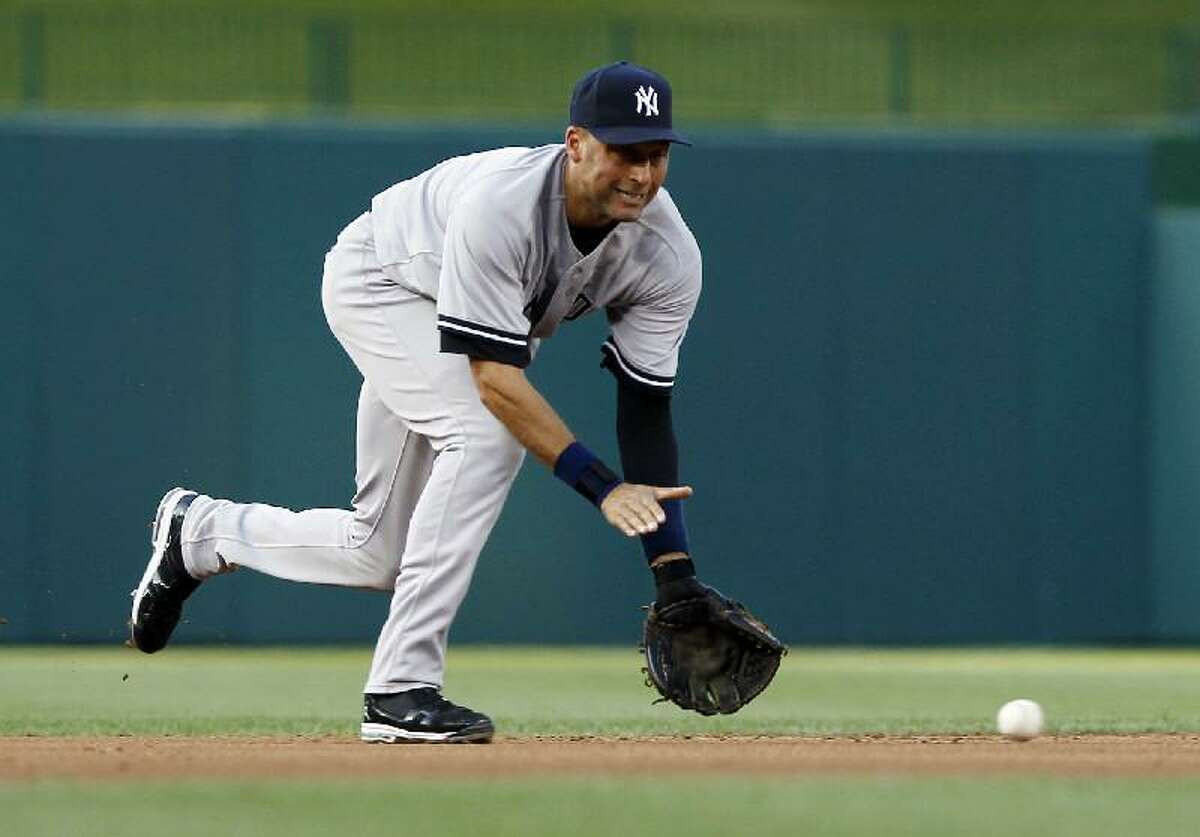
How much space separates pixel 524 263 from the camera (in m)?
5.87

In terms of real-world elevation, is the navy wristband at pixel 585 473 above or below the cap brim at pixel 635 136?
below

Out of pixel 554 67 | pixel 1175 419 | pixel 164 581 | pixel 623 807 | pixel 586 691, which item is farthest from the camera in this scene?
pixel 554 67

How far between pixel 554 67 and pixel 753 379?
17.3 ft

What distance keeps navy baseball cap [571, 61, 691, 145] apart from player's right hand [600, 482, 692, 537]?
78cm

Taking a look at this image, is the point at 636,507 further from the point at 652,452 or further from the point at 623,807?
the point at 623,807

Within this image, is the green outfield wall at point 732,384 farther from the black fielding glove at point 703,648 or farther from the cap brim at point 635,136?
the cap brim at point 635,136

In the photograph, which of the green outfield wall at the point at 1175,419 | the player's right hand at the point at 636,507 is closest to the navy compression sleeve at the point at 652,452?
the player's right hand at the point at 636,507

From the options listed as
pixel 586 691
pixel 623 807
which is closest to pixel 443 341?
pixel 623 807

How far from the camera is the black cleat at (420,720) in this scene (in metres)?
5.88

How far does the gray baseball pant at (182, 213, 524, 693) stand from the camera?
5.91 m

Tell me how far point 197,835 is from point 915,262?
25.5 ft

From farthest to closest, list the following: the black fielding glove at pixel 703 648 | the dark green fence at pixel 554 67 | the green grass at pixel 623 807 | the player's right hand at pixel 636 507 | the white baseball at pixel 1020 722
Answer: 1. the dark green fence at pixel 554 67
2. the white baseball at pixel 1020 722
3. the black fielding glove at pixel 703 648
4. the player's right hand at pixel 636 507
5. the green grass at pixel 623 807

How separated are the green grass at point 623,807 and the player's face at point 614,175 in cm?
138

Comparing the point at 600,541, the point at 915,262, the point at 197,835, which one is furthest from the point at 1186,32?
the point at 197,835
